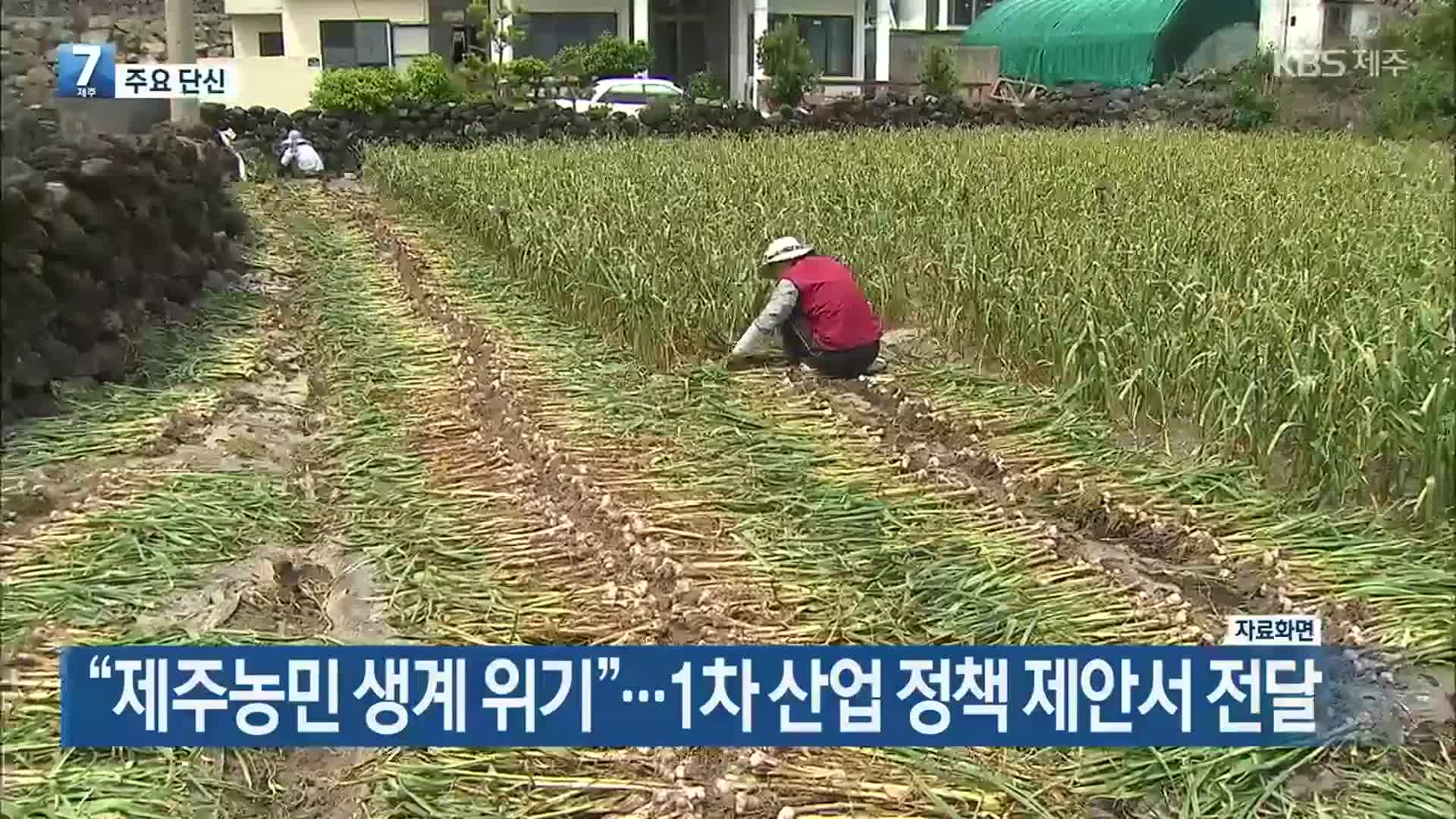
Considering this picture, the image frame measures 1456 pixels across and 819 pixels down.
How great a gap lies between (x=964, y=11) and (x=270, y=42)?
42.7 feet

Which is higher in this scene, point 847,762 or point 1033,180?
point 1033,180

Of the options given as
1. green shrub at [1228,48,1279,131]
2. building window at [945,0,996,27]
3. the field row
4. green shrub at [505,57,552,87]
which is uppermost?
building window at [945,0,996,27]

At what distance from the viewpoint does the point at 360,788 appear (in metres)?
2.42

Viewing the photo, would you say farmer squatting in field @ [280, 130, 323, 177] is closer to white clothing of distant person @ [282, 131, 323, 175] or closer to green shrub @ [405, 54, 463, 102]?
white clothing of distant person @ [282, 131, 323, 175]

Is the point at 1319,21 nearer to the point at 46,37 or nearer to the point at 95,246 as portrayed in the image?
the point at 95,246

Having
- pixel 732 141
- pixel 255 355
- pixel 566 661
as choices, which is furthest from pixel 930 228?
pixel 732 141

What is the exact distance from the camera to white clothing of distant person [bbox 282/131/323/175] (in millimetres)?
15141

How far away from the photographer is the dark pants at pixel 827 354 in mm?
5414

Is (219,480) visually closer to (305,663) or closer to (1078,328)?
(305,663)

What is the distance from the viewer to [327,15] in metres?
21.4

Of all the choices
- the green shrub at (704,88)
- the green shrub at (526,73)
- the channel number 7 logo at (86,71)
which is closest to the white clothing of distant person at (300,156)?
the green shrub at (526,73)

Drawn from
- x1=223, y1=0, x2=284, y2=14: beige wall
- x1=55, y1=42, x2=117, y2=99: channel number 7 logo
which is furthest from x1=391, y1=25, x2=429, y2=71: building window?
x1=55, y1=42, x2=117, y2=99: channel number 7 logo

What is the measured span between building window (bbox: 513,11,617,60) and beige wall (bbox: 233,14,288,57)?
3.71 m

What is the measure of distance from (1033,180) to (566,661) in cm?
826
